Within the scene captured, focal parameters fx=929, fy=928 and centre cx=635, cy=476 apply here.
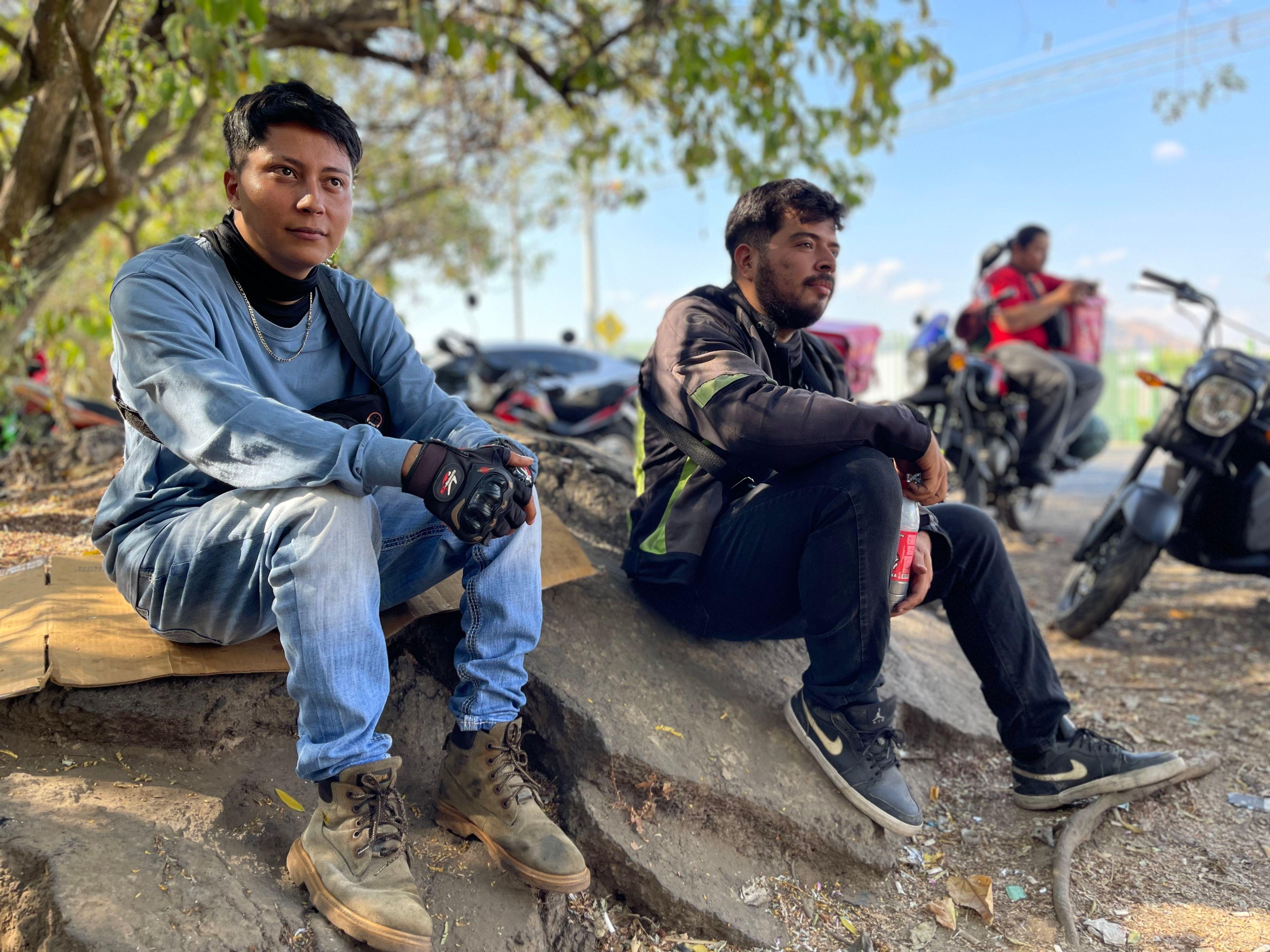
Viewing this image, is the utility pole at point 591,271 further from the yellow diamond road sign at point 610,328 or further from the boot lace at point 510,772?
the boot lace at point 510,772

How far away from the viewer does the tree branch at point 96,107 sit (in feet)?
11.7

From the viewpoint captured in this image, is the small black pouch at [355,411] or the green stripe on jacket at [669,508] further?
the green stripe on jacket at [669,508]

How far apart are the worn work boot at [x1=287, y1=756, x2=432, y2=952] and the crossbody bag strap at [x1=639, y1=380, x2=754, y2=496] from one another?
44.2 inches

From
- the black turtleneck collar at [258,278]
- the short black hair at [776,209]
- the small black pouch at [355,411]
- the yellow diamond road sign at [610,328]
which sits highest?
the short black hair at [776,209]

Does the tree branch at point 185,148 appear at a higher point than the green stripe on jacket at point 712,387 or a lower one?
higher

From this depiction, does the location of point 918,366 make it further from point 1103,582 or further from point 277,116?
point 277,116

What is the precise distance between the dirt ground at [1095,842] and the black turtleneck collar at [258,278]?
56.6 inches

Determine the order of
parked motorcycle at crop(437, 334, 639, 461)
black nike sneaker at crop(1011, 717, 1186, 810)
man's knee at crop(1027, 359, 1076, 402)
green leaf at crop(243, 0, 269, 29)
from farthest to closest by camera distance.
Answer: parked motorcycle at crop(437, 334, 639, 461), man's knee at crop(1027, 359, 1076, 402), green leaf at crop(243, 0, 269, 29), black nike sneaker at crop(1011, 717, 1186, 810)

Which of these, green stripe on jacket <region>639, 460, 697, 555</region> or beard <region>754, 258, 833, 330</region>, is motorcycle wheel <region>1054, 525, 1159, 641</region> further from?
green stripe on jacket <region>639, 460, 697, 555</region>

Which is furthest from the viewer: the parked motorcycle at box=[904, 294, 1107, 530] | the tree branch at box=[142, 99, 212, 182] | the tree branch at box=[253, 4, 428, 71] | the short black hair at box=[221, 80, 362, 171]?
the parked motorcycle at box=[904, 294, 1107, 530]

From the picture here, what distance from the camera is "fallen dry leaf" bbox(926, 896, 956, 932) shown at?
2.34m

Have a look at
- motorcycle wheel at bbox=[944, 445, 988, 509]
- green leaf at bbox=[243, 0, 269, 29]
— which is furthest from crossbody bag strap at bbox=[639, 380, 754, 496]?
motorcycle wheel at bbox=[944, 445, 988, 509]

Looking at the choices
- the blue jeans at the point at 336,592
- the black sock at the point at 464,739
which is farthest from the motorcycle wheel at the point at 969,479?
the black sock at the point at 464,739

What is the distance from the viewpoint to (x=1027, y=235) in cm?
610
